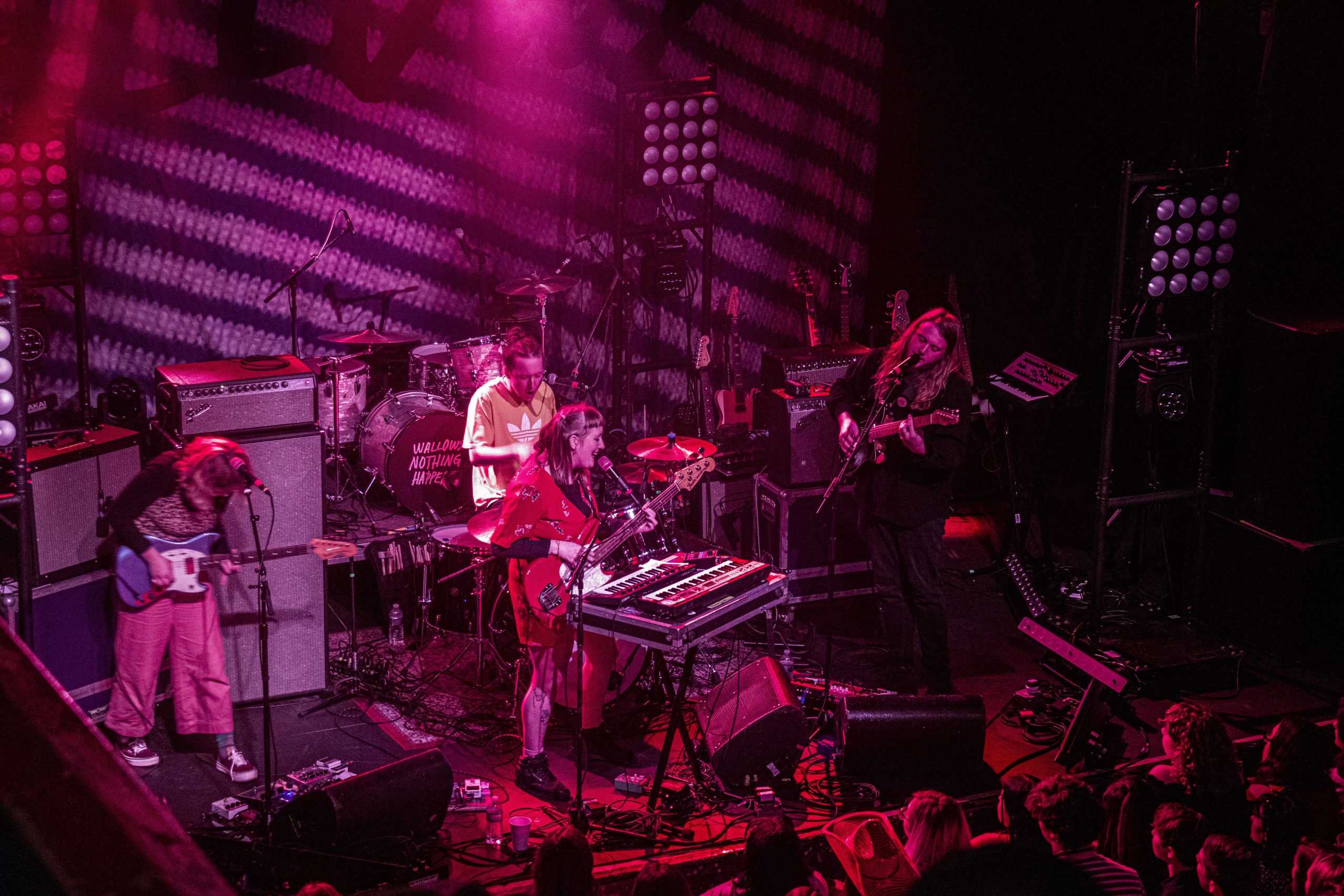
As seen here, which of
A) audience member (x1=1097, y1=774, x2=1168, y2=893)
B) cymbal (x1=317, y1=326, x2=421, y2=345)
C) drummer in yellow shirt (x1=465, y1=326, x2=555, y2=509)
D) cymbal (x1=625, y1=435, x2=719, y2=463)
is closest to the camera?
audience member (x1=1097, y1=774, x2=1168, y2=893)

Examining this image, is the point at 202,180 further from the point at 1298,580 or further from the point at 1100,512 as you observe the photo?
the point at 1298,580

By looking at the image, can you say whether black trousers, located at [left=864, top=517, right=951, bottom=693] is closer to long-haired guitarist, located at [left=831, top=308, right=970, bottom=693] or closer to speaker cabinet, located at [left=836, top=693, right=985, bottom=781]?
long-haired guitarist, located at [left=831, top=308, right=970, bottom=693]

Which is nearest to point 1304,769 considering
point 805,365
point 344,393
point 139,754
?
point 805,365

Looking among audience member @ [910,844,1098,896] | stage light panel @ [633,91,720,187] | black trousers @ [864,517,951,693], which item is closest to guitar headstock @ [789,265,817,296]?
stage light panel @ [633,91,720,187]

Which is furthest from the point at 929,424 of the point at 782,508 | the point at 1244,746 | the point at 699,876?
the point at 699,876

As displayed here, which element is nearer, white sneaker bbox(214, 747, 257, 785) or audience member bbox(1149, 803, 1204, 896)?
audience member bbox(1149, 803, 1204, 896)

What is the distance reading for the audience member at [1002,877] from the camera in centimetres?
79

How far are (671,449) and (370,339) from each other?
9.26 feet

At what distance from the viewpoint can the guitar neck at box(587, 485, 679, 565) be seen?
5.69m

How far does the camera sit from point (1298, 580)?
25.0 ft

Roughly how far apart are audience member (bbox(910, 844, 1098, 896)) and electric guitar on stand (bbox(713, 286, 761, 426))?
27.7ft

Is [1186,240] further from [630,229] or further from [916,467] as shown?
[630,229]

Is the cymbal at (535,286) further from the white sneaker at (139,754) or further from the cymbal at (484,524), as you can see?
the white sneaker at (139,754)

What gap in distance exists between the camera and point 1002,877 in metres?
0.82
